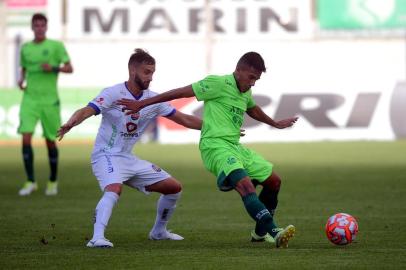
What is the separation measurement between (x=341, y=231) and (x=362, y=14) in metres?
31.6

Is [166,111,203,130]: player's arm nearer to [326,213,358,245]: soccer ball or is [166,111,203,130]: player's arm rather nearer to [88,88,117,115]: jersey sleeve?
[88,88,117,115]: jersey sleeve

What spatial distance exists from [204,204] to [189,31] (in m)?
28.5

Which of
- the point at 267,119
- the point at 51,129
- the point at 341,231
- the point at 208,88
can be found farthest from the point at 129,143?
the point at 51,129

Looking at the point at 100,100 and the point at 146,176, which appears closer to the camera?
the point at 100,100

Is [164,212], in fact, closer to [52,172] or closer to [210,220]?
[210,220]

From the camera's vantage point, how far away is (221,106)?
1067 cm

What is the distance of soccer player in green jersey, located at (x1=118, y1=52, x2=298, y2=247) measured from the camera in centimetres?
1031

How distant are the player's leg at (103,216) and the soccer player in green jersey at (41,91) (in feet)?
20.6

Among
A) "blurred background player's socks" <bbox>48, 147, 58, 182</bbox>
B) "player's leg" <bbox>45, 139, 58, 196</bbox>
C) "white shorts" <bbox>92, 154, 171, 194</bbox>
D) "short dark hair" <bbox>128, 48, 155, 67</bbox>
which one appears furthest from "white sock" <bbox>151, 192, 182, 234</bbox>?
"blurred background player's socks" <bbox>48, 147, 58, 182</bbox>

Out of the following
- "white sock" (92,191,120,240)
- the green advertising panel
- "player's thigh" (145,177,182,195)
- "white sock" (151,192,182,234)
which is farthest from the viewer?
the green advertising panel

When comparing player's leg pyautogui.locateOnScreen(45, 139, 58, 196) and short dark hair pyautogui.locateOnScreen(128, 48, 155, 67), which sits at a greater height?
short dark hair pyautogui.locateOnScreen(128, 48, 155, 67)

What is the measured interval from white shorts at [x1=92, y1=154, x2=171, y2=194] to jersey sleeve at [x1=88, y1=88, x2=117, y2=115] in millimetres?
467

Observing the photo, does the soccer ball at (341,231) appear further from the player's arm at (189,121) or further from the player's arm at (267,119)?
the player's arm at (189,121)

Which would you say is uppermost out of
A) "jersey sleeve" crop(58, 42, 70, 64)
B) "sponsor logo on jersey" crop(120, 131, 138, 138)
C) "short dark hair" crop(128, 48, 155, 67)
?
"short dark hair" crop(128, 48, 155, 67)
